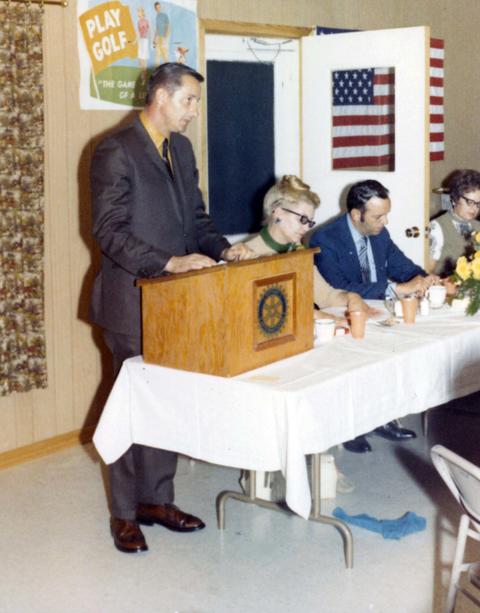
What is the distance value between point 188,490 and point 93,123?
1.85 metres

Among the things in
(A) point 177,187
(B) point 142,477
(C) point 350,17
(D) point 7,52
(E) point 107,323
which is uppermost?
(C) point 350,17

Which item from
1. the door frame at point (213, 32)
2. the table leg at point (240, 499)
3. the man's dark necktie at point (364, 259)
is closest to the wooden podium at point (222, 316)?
the table leg at point (240, 499)

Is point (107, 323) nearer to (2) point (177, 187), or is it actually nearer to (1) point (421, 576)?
(2) point (177, 187)

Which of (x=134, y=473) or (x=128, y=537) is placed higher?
(x=134, y=473)

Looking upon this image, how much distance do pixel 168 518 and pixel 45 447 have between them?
1273 mm

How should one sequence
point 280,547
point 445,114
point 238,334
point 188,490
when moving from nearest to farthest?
1. point 238,334
2. point 280,547
3. point 188,490
4. point 445,114

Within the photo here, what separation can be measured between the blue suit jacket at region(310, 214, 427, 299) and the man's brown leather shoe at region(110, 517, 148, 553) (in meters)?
1.48

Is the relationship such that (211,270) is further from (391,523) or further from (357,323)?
(391,523)

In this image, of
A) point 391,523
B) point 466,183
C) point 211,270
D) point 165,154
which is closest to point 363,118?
point 466,183

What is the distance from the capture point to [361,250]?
16.0 ft

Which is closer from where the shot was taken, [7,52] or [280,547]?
[280,547]

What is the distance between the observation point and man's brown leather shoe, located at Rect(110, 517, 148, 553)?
12.5ft

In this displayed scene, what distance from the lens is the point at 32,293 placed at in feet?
15.6

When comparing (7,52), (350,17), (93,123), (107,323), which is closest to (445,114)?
(350,17)
